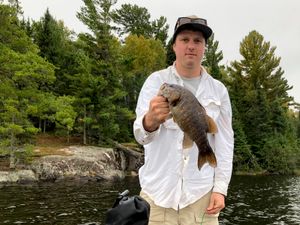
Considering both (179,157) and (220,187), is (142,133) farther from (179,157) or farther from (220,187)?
(220,187)

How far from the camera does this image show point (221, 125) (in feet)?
10.5

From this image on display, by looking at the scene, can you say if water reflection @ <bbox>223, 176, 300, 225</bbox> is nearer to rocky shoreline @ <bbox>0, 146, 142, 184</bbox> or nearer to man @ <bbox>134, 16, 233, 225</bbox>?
rocky shoreline @ <bbox>0, 146, 142, 184</bbox>

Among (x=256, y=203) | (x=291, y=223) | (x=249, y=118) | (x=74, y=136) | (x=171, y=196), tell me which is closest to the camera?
(x=171, y=196)

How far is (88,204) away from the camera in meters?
17.7

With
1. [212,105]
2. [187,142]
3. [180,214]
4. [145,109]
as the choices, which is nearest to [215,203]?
[180,214]

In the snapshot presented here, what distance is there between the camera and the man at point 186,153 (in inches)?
119

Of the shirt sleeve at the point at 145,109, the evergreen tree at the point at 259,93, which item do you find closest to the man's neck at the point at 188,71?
the shirt sleeve at the point at 145,109

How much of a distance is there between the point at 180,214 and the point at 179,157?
473 mm

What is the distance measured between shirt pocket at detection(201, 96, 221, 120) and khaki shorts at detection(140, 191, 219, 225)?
2.09ft

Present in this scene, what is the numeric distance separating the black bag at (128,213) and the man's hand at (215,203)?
2.86 feet

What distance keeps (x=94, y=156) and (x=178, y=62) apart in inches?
1007

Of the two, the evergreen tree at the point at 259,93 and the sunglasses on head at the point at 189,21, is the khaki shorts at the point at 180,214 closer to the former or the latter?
the sunglasses on head at the point at 189,21

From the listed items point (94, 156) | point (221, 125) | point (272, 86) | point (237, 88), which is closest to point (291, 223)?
point (221, 125)

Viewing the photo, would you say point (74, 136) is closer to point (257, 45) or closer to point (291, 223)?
point (291, 223)
